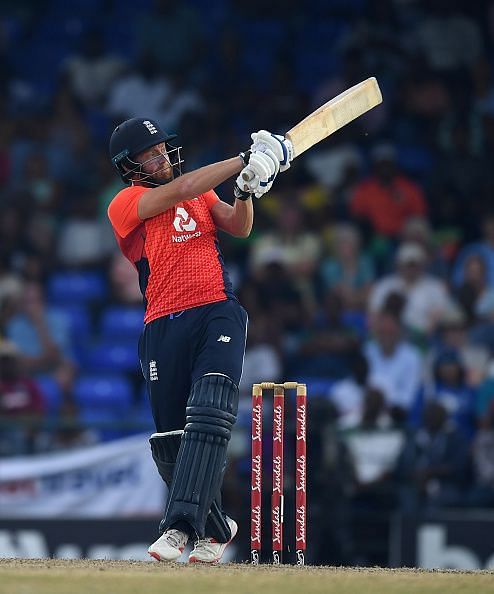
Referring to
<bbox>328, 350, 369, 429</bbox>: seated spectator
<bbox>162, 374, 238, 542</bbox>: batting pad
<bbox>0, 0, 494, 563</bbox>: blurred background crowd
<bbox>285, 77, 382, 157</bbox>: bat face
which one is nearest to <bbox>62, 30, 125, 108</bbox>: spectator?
<bbox>0, 0, 494, 563</bbox>: blurred background crowd

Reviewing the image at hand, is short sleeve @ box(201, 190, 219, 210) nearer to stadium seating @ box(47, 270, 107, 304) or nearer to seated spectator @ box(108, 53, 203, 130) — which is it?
stadium seating @ box(47, 270, 107, 304)

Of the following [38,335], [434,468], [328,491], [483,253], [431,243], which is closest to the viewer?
[328,491]

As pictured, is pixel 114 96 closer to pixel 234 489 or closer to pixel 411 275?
pixel 411 275

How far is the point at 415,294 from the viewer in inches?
424

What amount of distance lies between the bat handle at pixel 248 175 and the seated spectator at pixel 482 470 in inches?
158

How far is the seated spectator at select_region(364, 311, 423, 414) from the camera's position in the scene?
10.1 meters

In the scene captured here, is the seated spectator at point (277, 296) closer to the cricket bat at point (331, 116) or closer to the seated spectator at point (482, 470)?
the seated spectator at point (482, 470)

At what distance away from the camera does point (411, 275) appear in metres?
10.9

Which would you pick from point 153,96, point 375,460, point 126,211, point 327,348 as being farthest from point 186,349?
point 153,96

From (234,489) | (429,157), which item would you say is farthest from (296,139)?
(429,157)

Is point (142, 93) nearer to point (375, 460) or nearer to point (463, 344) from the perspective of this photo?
point (463, 344)

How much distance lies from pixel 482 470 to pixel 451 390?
2.69ft

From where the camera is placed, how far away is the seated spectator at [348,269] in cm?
1105

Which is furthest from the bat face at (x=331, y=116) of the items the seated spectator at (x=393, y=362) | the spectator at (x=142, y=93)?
the spectator at (x=142, y=93)
